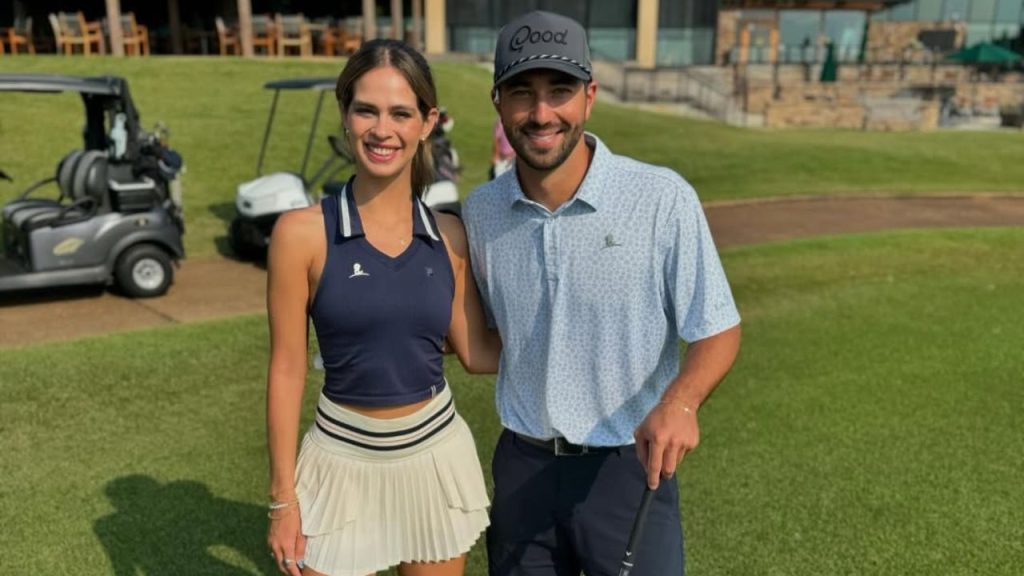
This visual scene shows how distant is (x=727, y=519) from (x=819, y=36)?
111ft

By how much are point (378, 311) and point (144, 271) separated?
20.9 feet

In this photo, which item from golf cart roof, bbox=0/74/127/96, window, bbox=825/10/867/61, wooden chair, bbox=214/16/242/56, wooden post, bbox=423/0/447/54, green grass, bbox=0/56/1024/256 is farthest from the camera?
window, bbox=825/10/867/61

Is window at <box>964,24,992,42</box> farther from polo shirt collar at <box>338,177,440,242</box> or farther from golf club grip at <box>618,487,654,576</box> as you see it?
golf club grip at <box>618,487,654,576</box>

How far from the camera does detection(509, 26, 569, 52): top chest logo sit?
1.98 m

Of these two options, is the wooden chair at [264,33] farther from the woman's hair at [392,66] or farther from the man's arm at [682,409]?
the man's arm at [682,409]

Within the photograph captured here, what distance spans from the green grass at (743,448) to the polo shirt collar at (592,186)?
1.96 m

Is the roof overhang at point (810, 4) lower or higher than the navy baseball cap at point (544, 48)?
higher

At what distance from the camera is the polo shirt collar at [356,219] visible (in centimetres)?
210

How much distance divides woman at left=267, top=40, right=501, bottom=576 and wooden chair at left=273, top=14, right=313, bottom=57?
22.5 m

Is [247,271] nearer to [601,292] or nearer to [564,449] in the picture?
[564,449]

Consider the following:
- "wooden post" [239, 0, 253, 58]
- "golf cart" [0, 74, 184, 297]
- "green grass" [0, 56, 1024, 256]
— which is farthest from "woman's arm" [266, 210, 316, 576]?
"wooden post" [239, 0, 253, 58]

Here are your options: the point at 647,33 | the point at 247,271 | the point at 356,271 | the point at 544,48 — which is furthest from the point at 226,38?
the point at 544,48

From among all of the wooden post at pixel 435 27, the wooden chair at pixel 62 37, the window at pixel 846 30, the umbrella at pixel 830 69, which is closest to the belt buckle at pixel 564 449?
the wooden chair at pixel 62 37

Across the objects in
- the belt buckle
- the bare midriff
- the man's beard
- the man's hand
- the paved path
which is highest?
the man's beard
